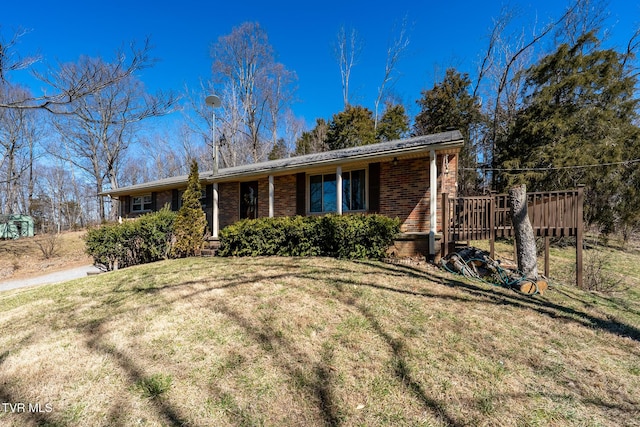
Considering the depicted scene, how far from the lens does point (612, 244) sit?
16.5 meters

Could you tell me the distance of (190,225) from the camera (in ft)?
30.6

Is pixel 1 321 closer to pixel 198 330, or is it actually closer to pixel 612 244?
pixel 198 330

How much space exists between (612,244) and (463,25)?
15.6m

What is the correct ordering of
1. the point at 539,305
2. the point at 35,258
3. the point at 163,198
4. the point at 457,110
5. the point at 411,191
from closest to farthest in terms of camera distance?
the point at 539,305 < the point at 411,191 < the point at 163,198 < the point at 35,258 < the point at 457,110

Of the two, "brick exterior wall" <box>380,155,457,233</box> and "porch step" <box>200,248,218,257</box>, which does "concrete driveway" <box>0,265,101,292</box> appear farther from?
"brick exterior wall" <box>380,155,457,233</box>

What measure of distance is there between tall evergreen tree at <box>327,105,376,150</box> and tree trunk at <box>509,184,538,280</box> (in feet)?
54.7

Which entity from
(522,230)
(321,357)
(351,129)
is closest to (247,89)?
(351,129)

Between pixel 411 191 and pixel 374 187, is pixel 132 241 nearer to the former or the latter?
pixel 374 187

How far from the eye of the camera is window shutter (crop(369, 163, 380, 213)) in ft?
29.4

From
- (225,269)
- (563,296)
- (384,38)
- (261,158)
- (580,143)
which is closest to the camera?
(563,296)

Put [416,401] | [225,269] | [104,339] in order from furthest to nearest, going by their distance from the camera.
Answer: [225,269]
[104,339]
[416,401]

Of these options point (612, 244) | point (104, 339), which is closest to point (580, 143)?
point (612, 244)

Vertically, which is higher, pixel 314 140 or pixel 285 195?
pixel 314 140

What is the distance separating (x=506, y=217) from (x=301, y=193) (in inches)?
245
